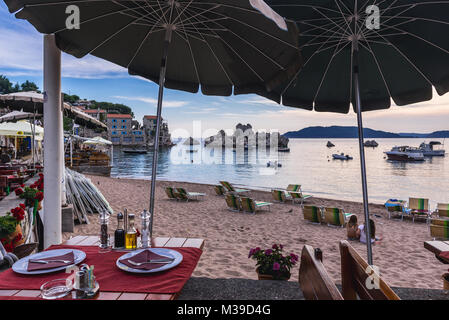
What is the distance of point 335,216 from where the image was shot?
9266mm

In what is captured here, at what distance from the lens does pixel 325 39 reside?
3531mm

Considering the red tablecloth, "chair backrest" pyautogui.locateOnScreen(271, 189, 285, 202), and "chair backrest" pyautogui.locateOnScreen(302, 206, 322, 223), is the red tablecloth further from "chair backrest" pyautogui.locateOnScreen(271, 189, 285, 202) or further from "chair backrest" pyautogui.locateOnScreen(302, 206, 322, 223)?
"chair backrest" pyautogui.locateOnScreen(271, 189, 285, 202)

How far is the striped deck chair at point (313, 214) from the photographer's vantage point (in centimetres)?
952

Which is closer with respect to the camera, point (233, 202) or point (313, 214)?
point (313, 214)

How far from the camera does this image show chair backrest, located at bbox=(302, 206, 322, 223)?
952cm

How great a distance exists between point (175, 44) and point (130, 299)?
10.4 ft

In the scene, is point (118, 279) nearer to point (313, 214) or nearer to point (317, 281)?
point (317, 281)

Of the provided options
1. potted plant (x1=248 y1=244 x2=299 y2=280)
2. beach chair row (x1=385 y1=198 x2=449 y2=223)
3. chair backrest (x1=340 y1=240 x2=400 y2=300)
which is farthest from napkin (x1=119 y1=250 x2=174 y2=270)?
beach chair row (x1=385 y1=198 x2=449 y2=223)

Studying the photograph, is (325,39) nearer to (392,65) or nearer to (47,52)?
(392,65)

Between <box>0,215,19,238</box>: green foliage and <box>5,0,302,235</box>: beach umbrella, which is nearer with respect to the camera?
<box>5,0,302,235</box>: beach umbrella

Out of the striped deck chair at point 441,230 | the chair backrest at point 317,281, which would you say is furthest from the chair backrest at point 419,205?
the chair backrest at point 317,281

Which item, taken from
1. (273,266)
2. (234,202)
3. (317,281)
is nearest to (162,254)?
(317,281)

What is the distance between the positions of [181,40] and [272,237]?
569 centimetres

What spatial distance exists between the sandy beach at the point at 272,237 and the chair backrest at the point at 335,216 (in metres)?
0.25
